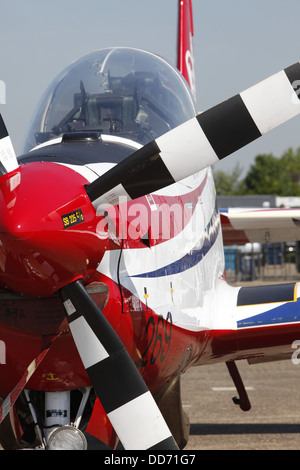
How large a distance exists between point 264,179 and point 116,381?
95.6m

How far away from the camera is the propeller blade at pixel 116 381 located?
3.84 m

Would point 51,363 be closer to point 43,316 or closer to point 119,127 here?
point 43,316

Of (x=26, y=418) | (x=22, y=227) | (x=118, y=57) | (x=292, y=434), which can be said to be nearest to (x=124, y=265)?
(x=22, y=227)

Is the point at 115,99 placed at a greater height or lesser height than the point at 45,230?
greater

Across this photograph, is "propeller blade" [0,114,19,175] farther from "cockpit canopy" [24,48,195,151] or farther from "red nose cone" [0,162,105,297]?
"cockpit canopy" [24,48,195,151]

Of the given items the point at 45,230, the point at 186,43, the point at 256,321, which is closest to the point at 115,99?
the point at 256,321

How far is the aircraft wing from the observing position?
8.40 metres

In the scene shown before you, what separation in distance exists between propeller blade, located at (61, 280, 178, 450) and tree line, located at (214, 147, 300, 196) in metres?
91.3

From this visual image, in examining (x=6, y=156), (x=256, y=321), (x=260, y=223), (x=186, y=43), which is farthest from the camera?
(x=186, y=43)

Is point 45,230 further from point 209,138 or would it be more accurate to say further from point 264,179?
point 264,179

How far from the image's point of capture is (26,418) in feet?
14.8

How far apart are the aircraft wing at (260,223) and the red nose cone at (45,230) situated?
4.80 metres

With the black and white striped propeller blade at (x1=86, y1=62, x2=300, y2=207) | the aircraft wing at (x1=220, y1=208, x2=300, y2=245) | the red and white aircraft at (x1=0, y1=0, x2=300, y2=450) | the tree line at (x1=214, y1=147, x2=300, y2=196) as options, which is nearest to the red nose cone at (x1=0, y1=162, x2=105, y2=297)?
the red and white aircraft at (x1=0, y1=0, x2=300, y2=450)

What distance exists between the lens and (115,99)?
17.5ft
